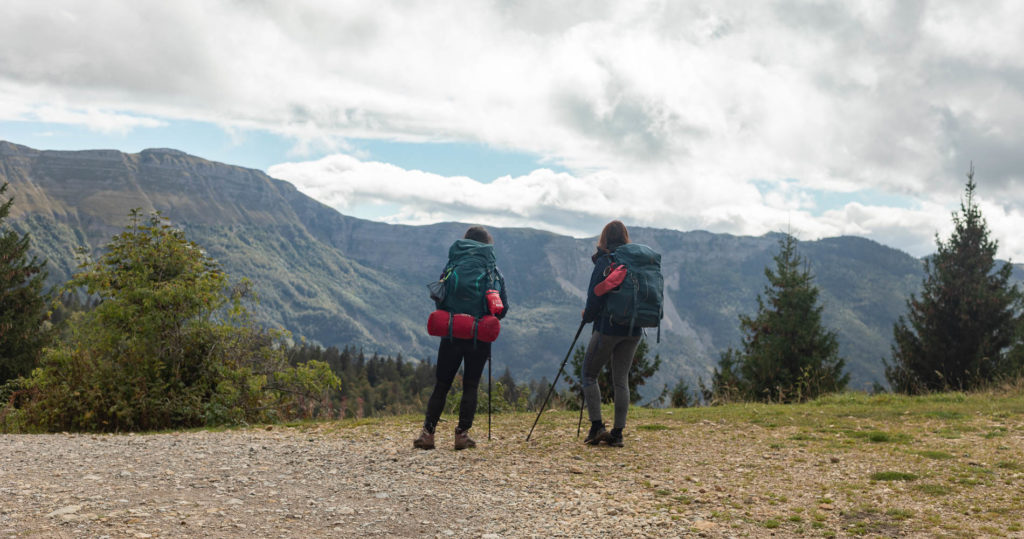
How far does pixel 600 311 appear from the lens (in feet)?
28.6

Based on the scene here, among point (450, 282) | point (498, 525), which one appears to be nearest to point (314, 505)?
point (498, 525)

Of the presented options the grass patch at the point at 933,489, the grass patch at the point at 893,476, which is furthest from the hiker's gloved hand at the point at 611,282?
the grass patch at the point at 933,489

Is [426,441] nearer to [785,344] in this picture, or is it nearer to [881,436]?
[881,436]

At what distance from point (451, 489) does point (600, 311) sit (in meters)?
3.27

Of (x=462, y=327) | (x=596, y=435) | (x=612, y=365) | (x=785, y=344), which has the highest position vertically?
(x=462, y=327)

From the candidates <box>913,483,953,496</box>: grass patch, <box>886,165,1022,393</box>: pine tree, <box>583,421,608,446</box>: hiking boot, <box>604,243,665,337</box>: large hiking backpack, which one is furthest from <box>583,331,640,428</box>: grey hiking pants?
<box>886,165,1022,393</box>: pine tree

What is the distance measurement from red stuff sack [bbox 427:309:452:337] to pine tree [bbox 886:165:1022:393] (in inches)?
867

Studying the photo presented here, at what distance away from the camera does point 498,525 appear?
17.7ft

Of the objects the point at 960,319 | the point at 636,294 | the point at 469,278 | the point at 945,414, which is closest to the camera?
the point at 469,278

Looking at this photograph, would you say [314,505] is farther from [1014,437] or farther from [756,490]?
[1014,437]

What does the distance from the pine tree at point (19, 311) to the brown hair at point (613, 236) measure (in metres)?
26.4

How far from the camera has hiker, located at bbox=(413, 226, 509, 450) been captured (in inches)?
325

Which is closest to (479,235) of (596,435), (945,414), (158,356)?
(596,435)

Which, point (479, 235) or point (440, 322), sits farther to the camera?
point (479, 235)
